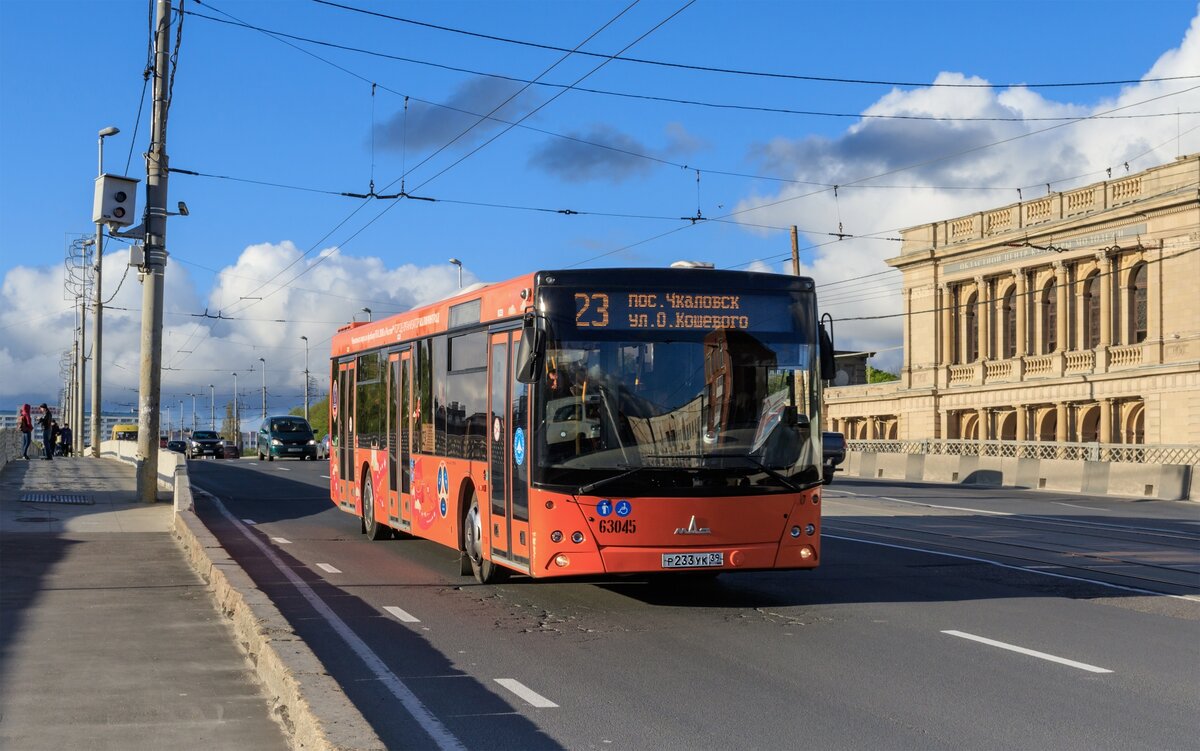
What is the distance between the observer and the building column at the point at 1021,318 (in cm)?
6012

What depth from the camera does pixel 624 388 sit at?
11.4 metres

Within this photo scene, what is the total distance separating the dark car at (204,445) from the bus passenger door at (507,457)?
186ft

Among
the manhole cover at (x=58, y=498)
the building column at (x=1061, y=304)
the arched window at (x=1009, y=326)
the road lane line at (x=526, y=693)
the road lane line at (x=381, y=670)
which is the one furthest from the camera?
the arched window at (x=1009, y=326)

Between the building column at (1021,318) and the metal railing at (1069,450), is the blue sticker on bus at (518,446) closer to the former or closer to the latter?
the metal railing at (1069,450)

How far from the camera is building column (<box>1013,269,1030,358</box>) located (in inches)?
2367

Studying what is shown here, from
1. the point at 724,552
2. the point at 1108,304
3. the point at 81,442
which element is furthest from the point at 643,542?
the point at 81,442

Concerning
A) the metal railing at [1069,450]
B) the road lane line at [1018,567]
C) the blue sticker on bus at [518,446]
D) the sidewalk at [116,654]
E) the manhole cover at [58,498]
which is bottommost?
the road lane line at [1018,567]

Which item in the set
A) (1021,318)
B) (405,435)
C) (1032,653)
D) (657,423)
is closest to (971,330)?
(1021,318)

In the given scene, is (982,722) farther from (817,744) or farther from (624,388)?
(624,388)

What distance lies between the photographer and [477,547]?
1352 cm

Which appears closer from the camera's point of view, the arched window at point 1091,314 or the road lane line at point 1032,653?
the road lane line at point 1032,653

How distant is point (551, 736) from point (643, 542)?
4.32 m

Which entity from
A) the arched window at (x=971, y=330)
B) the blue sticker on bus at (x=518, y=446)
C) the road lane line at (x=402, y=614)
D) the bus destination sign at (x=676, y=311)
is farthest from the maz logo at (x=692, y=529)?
the arched window at (x=971, y=330)

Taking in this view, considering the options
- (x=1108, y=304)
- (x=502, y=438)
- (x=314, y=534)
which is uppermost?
(x=1108, y=304)
